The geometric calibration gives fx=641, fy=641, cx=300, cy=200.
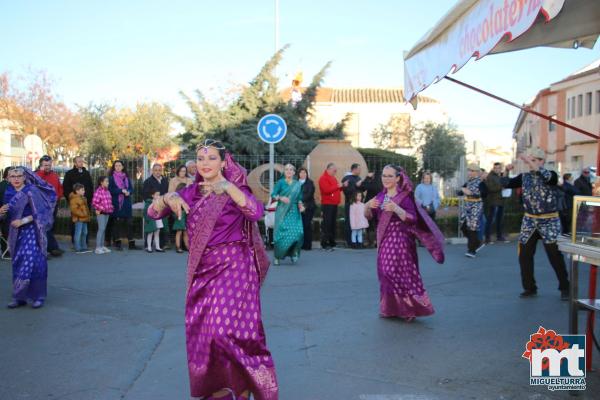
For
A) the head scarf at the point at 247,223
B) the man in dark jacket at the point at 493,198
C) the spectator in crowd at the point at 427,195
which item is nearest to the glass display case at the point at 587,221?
the head scarf at the point at 247,223

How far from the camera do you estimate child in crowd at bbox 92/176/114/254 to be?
13234 mm

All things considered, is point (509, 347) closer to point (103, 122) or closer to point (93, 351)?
point (93, 351)

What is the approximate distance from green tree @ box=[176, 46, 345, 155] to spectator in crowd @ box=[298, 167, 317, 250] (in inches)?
330

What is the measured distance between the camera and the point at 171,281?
9.83m

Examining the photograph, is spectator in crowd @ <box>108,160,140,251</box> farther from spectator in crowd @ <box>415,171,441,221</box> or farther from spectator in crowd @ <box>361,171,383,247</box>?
spectator in crowd @ <box>415,171,441,221</box>

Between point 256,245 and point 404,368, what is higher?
point 256,245

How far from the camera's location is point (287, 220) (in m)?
11.8

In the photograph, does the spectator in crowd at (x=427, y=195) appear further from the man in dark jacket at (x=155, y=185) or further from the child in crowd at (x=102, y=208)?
the child in crowd at (x=102, y=208)

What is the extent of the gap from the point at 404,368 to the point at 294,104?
62.8 ft

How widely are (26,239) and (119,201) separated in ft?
19.6

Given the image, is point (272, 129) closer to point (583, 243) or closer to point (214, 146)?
point (583, 243)

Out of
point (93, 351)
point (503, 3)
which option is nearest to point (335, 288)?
point (93, 351)

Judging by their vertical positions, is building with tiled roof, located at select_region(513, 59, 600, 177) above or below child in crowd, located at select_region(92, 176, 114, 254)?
above

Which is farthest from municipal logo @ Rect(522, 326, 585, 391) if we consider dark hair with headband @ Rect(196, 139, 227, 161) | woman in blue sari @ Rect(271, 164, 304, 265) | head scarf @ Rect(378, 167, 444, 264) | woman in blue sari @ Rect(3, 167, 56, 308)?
woman in blue sari @ Rect(271, 164, 304, 265)
